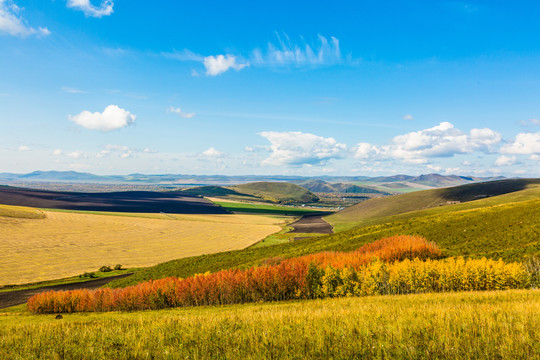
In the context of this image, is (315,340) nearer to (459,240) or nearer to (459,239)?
(459,240)

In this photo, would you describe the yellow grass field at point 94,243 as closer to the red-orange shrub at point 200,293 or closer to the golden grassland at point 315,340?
the red-orange shrub at point 200,293

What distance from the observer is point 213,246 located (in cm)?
13888

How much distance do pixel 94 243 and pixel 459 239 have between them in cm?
13527

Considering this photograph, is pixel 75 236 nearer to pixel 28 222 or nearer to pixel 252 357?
pixel 28 222

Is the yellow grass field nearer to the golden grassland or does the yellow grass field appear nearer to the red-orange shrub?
the red-orange shrub

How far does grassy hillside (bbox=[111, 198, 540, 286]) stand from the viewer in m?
57.2

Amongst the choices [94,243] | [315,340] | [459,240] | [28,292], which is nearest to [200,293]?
[315,340]

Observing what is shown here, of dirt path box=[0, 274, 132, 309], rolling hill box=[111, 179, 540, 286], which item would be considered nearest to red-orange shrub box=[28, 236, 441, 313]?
dirt path box=[0, 274, 132, 309]

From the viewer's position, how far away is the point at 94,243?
131125 millimetres

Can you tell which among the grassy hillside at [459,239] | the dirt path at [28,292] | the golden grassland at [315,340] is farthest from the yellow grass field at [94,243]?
the golden grassland at [315,340]

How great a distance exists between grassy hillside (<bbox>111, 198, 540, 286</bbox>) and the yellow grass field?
23.0 meters

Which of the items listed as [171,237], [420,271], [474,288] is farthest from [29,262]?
[474,288]

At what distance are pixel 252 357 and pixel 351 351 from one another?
2670 millimetres

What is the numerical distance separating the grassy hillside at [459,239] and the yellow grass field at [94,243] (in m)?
23.0
